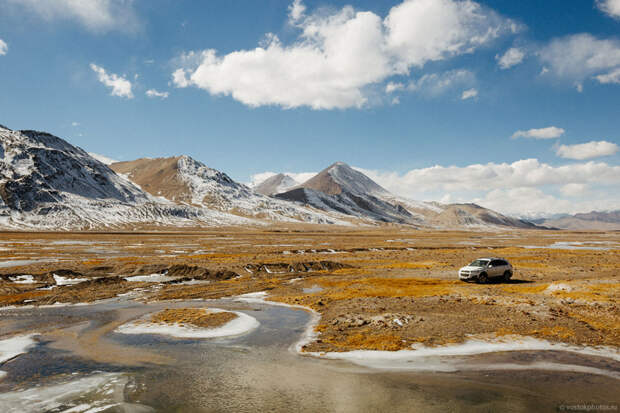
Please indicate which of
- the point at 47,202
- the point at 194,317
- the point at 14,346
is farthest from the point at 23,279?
the point at 47,202

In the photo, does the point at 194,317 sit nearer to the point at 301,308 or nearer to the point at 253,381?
the point at 301,308

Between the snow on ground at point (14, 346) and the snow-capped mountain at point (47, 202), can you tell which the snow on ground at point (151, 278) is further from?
the snow-capped mountain at point (47, 202)

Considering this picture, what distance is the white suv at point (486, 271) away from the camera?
31609mm

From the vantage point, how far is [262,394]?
34.9ft

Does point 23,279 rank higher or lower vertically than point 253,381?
lower

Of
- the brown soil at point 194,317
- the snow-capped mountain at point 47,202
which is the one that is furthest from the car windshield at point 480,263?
the snow-capped mountain at point 47,202

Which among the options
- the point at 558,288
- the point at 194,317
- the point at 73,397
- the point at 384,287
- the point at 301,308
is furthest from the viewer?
the point at 384,287

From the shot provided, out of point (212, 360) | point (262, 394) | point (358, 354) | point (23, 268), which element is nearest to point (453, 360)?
point (358, 354)

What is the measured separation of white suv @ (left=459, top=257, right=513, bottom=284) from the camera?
31609 mm

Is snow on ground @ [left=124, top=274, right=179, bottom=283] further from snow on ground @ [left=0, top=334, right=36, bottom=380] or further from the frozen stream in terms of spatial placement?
the frozen stream

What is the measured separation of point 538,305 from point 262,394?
728 inches

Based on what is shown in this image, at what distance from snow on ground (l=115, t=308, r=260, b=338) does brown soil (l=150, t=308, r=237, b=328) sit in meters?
0.51

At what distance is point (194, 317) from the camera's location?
20.2m

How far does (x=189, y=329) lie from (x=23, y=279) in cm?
2721
